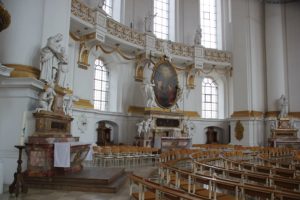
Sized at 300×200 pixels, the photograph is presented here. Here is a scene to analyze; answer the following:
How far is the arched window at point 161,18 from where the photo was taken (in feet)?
67.7

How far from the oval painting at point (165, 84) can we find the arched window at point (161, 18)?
369cm

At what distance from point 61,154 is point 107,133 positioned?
9704 millimetres

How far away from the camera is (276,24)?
Result: 21766 mm

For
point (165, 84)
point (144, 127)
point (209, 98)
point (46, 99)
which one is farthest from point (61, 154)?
point (209, 98)

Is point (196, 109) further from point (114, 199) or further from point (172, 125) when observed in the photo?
point (114, 199)

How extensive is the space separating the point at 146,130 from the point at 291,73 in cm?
1266

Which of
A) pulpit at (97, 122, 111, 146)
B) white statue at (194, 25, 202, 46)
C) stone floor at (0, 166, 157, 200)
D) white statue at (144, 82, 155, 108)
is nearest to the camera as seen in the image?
stone floor at (0, 166, 157, 200)

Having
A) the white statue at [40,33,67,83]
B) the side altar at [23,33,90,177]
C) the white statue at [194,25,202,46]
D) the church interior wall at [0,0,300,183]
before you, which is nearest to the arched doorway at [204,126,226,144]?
the church interior wall at [0,0,300,183]

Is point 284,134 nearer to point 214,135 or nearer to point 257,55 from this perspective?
point 214,135

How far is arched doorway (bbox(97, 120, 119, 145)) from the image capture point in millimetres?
16312

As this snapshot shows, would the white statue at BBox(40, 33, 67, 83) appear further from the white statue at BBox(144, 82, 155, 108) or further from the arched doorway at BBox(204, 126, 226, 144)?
the arched doorway at BBox(204, 126, 226, 144)

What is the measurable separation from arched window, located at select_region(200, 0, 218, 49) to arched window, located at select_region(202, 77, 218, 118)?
293cm

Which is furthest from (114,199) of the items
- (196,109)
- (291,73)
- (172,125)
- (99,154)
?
(291,73)

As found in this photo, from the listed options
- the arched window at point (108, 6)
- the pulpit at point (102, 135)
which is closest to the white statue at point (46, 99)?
the pulpit at point (102, 135)
